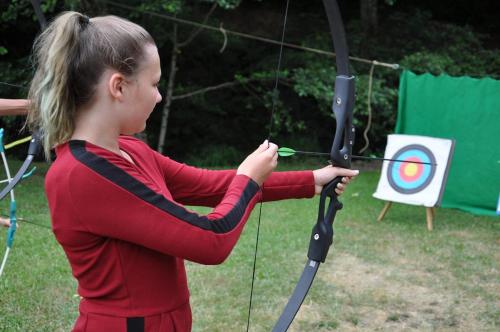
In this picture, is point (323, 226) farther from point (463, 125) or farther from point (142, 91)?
point (463, 125)

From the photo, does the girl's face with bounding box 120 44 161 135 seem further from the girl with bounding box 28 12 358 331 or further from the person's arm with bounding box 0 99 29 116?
the person's arm with bounding box 0 99 29 116

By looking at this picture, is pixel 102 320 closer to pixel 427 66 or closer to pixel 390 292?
pixel 390 292

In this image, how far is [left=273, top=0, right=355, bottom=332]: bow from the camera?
4.27 feet

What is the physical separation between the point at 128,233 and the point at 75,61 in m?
0.27

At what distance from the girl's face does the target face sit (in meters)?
3.69

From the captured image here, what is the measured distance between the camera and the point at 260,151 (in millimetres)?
1075

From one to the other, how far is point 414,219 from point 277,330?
3.34 meters

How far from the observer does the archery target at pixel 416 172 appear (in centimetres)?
435

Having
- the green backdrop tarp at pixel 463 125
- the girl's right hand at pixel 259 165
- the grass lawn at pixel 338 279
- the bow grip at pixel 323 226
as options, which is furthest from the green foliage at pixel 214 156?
the girl's right hand at pixel 259 165

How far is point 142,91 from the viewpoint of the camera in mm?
943

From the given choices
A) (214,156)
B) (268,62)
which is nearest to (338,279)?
(214,156)

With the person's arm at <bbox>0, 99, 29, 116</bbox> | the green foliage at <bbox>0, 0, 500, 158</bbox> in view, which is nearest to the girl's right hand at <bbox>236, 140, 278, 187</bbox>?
the person's arm at <bbox>0, 99, 29, 116</bbox>

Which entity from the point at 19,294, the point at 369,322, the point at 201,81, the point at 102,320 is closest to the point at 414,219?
the point at 369,322

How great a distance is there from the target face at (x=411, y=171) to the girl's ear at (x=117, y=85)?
12.3ft
